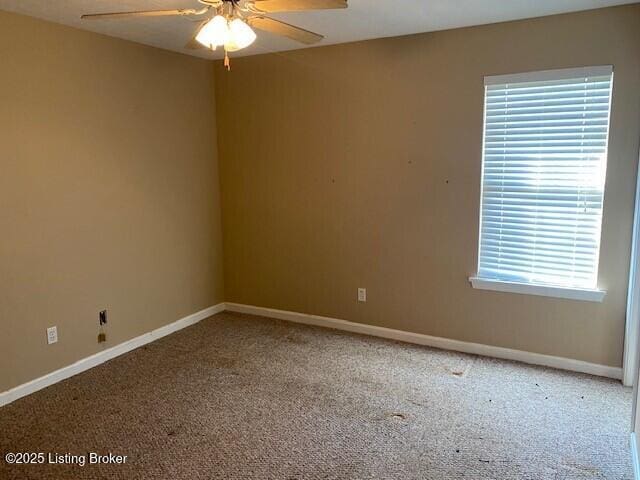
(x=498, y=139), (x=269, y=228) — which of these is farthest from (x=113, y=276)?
(x=498, y=139)

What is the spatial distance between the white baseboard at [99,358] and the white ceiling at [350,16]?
2.33 meters

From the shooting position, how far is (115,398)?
312cm

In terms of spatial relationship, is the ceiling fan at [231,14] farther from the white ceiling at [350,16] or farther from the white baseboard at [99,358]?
the white baseboard at [99,358]

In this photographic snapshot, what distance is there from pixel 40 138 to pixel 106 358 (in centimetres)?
166

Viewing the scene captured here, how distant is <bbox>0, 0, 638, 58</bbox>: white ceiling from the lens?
289 cm

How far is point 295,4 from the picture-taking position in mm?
2131

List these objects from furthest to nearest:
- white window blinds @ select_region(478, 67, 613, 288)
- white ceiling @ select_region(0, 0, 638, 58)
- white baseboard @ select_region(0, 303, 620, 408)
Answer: white baseboard @ select_region(0, 303, 620, 408), white window blinds @ select_region(478, 67, 613, 288), white ceiling @ select_region(0, 0, 638, 58)

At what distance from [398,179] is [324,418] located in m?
1.93

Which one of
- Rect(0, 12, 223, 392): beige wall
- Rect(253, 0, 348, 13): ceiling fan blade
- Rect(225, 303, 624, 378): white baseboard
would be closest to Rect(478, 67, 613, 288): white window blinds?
Rect(225, 303, 624, 378): white baseboard

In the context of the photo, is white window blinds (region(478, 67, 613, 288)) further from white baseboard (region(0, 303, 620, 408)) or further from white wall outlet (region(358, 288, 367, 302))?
white wall outlet (region(358, 288, 367, 302))

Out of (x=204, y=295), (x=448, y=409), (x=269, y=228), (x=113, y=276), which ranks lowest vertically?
(x=448, y=409)

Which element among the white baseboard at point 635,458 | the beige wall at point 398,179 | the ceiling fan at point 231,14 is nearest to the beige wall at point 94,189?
the beige wall at point 398,179

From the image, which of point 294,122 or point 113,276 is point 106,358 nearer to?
point 113,276

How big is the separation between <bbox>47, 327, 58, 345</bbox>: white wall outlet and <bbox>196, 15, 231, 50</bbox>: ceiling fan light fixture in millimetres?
2268
